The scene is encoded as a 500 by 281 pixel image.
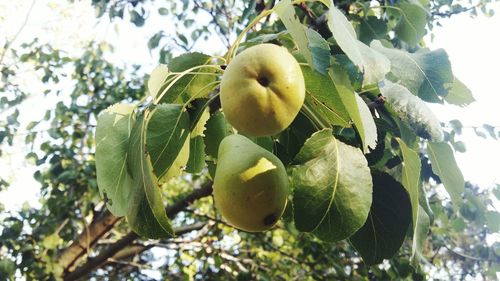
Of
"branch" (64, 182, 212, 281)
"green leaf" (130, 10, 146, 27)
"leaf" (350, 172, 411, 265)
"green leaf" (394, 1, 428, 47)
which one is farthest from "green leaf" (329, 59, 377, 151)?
"green leaf" (130, 10, 146, 27)

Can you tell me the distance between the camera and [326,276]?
11.2 feet

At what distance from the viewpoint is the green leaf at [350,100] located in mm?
805

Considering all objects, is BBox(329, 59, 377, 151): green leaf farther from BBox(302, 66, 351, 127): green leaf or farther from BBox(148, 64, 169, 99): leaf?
BBox(148, 64, 169, 99): leaf

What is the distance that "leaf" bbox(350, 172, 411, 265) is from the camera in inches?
40.6

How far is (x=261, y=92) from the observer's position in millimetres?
781

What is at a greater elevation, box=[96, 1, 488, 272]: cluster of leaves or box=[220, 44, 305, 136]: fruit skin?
box=[220, 44, 305, 136]: fruit skin

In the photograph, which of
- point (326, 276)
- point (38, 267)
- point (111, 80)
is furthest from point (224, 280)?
point (111, 80)

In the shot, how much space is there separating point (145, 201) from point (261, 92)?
33 centimetres

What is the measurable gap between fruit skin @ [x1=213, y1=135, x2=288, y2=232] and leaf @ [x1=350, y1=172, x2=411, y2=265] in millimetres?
271

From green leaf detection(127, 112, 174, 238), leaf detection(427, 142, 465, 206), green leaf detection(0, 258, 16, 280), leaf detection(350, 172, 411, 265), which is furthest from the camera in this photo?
green leaf detection(0, 258, 16, 280)

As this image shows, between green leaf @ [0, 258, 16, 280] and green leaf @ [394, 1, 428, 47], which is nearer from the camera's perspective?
green leaf @ [394, 1, 428, 47]

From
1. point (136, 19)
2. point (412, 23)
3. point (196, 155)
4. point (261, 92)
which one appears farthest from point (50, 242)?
point (261, 92)

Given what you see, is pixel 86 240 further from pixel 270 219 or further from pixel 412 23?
pixel 270 219

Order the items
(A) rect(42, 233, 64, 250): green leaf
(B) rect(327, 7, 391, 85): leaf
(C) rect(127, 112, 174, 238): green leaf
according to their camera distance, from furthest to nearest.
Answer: (A) rect(42, 233, 64, 250): green leaf < (C) rect(127, 112, 174, 238): green leaf < (B) rect(327, 7, 391, 85): leaf
